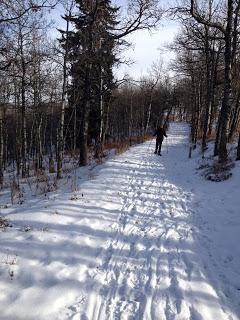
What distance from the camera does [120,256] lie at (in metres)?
6.38

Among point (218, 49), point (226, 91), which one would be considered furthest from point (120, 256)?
point (218, 49)

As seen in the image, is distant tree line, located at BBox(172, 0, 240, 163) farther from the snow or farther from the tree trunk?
the snow

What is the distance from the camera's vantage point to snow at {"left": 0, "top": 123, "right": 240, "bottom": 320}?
4785 millimetres

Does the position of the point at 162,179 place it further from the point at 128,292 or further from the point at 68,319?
the point at 68,319

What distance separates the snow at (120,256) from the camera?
15.7ft

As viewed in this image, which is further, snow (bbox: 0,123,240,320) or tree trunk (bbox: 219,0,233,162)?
tree trunk (bbox: 219,0,233,162)

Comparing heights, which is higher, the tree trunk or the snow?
the tree trunk

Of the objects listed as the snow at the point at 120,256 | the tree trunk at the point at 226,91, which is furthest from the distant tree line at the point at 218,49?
the snow at the point at 120,256

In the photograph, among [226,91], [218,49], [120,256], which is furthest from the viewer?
[218,49]

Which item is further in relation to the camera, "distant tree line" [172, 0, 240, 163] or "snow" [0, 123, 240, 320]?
"distant tree line" [172, 0, 240, 163]

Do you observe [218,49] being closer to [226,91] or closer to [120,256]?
[226,91]

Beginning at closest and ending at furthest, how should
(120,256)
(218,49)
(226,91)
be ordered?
1. (120,256)
2. (226,91)
3. (218,49)

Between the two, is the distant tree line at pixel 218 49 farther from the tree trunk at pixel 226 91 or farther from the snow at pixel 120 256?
the snow at pixel 120 256

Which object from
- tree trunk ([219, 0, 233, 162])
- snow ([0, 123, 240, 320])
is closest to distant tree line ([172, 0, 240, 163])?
tree trunk ([219, 0, 233, 162])
